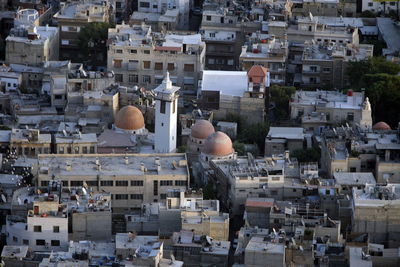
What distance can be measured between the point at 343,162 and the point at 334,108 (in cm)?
885

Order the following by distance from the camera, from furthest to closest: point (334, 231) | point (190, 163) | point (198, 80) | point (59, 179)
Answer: point (198, 80) → point (190, 163) → point (59, 179) → point (334, 231)

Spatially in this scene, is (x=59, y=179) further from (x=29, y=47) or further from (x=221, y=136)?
(x=29, y=47)

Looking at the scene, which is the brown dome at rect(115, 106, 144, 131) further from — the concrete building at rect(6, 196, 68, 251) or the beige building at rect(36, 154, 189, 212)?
the concrete building at rect(6, 196, 68, 251)

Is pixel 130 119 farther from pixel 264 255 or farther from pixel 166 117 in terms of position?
pixel 264 255

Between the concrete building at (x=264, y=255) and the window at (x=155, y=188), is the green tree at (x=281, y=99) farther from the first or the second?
the concrete building at (x=264, y=255)

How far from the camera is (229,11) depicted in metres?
114

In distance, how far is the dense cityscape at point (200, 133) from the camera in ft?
269

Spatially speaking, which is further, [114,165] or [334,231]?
[114,165]

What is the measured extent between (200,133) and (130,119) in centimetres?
422

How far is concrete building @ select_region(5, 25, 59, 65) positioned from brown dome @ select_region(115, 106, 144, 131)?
42.1 feet

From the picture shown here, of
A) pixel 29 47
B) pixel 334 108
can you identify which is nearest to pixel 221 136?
pixel 334 108

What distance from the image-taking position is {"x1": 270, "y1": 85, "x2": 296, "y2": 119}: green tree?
10175 centimetres

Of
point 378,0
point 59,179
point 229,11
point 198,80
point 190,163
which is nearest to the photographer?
point 59,179

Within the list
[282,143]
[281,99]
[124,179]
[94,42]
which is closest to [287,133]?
[282,143]
